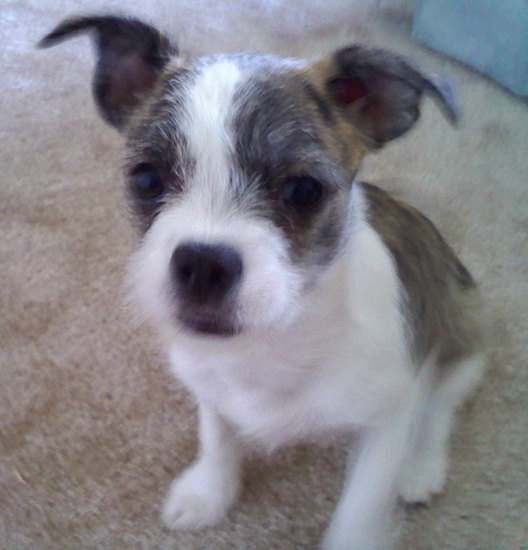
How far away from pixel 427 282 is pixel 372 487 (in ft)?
1.86

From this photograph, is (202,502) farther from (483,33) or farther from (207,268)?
(483,33)

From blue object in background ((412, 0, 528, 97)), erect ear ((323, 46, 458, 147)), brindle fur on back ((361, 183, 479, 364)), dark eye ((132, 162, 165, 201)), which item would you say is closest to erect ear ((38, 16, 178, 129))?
dark eye ((132, 162, 165, 201))

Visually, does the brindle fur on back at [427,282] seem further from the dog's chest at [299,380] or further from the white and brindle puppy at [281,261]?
the dog's chest at [299,380]

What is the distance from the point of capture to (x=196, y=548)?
1398mm

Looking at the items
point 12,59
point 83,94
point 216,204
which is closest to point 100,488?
point 216,204

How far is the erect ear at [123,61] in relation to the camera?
126cm

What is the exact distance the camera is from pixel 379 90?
1228mm

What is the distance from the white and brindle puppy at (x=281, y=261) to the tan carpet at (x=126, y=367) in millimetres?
105

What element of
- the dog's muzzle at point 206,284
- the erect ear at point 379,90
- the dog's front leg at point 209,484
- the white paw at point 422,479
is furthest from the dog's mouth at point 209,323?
the white paw at point 422,479

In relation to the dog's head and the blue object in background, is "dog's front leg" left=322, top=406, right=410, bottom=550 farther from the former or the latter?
the blue object in background

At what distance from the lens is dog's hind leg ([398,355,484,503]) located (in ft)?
4.84

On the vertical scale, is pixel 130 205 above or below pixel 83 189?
above

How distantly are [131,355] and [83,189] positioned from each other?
0.91 metres

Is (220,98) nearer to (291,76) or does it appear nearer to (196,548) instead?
(291,76)
